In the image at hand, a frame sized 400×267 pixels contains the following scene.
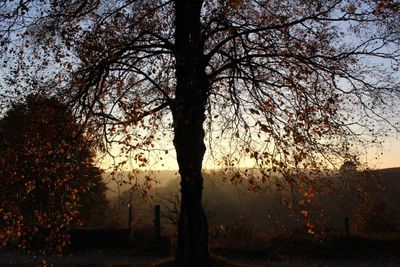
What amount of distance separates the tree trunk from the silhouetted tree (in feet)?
7.35

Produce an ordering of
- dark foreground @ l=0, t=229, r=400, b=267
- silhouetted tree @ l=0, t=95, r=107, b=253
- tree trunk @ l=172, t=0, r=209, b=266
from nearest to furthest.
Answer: silhouetted tree @ l=0, t=95, r=107, b=253 → tree trunk @ l=172, t=0, r=209, b=266 → dark foreground @ l=0, t=229, r=400, b=267

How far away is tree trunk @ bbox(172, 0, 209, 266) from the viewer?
1086 cm

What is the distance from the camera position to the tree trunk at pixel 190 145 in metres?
10.9

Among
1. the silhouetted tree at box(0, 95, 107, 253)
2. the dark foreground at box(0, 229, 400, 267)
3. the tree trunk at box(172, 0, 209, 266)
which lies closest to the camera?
the silhouetted tree at box(0, 95, 107, 253)

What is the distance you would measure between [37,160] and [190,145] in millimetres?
3546

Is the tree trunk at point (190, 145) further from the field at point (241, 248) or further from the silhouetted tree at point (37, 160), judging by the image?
the field at point (241, 248)

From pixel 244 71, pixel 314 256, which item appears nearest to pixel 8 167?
pixel 244 71

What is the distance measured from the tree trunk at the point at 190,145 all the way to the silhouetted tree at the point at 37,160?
7.35ft

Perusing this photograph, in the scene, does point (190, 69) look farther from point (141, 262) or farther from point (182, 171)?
point (141, 262)

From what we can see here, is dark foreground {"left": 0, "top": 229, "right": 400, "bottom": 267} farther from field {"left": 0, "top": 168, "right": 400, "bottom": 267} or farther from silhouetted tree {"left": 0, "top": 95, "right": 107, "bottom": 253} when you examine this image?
silhouetted tree {"left": 0, "top": 95, "right": 107, "bottom": 253}

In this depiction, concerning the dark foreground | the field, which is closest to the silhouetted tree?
the field

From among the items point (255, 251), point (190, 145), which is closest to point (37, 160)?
point (190, 145)

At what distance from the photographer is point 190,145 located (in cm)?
1098

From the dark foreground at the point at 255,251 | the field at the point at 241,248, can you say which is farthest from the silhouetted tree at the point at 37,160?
the dark foreground at the point at 255,251
